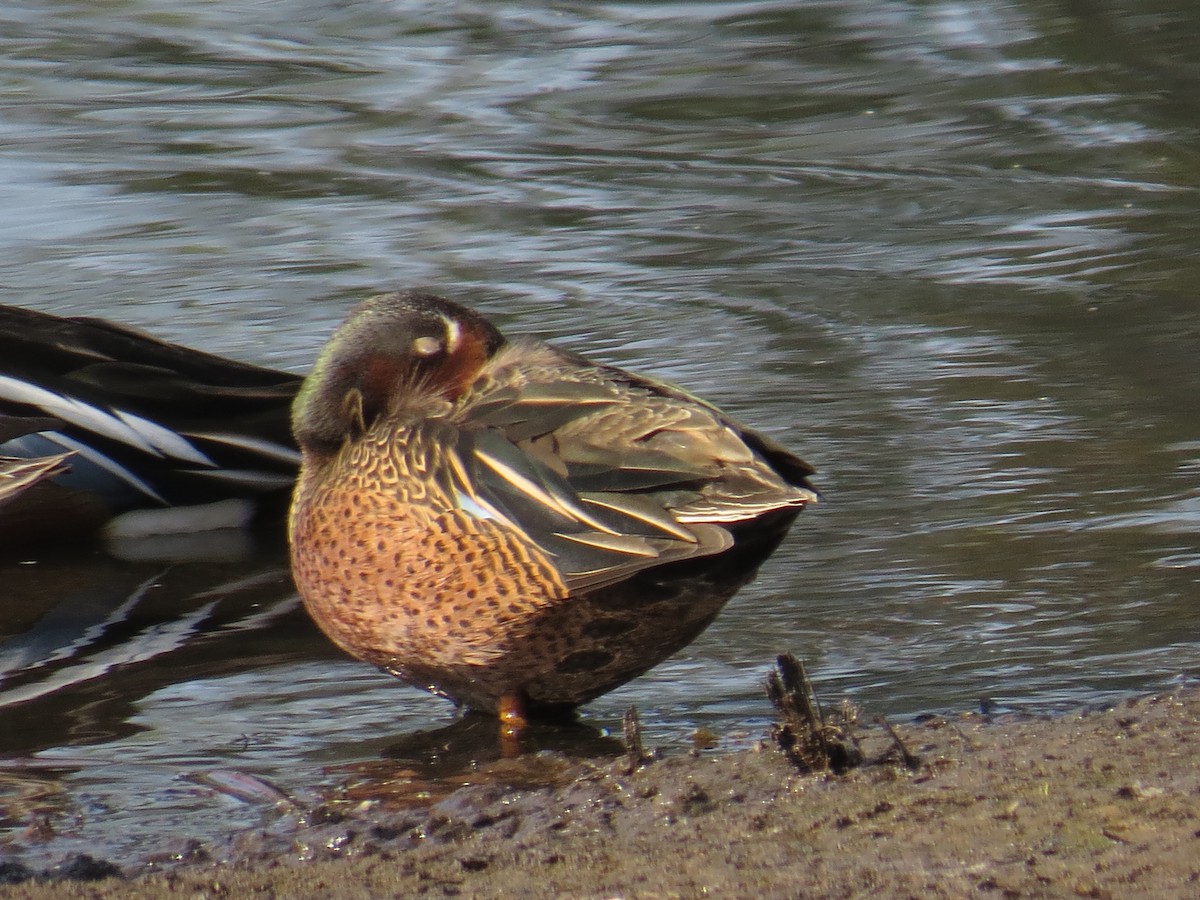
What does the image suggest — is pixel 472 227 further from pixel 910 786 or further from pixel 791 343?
pixel 910 786

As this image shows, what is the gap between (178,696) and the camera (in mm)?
4672

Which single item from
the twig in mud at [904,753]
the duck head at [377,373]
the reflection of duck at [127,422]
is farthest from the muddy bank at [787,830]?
the reflection of duck at [127,422]

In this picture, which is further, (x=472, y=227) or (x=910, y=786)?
(x=472, y=227)

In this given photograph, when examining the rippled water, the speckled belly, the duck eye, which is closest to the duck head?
the duck eye

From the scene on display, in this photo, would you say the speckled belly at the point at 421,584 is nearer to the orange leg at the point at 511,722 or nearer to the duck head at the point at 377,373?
the orange leg at the point at 511,722

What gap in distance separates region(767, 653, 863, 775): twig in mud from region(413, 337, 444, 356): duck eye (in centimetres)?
117

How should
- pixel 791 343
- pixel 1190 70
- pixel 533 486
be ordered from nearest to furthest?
1. pixel 533 486
2. pixel 791 343
3. pixel 1190 70

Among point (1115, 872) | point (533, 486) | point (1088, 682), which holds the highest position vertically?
point (533, 486)

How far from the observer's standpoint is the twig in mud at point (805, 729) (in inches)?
145

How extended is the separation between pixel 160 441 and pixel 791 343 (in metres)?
2.27

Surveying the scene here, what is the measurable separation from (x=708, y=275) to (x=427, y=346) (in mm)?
3503

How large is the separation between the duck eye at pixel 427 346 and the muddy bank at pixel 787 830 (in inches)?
38.2

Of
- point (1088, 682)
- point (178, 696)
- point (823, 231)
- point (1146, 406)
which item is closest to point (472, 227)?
point (823, 231)

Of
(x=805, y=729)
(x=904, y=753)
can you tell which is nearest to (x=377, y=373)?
(x=805, y=729)
